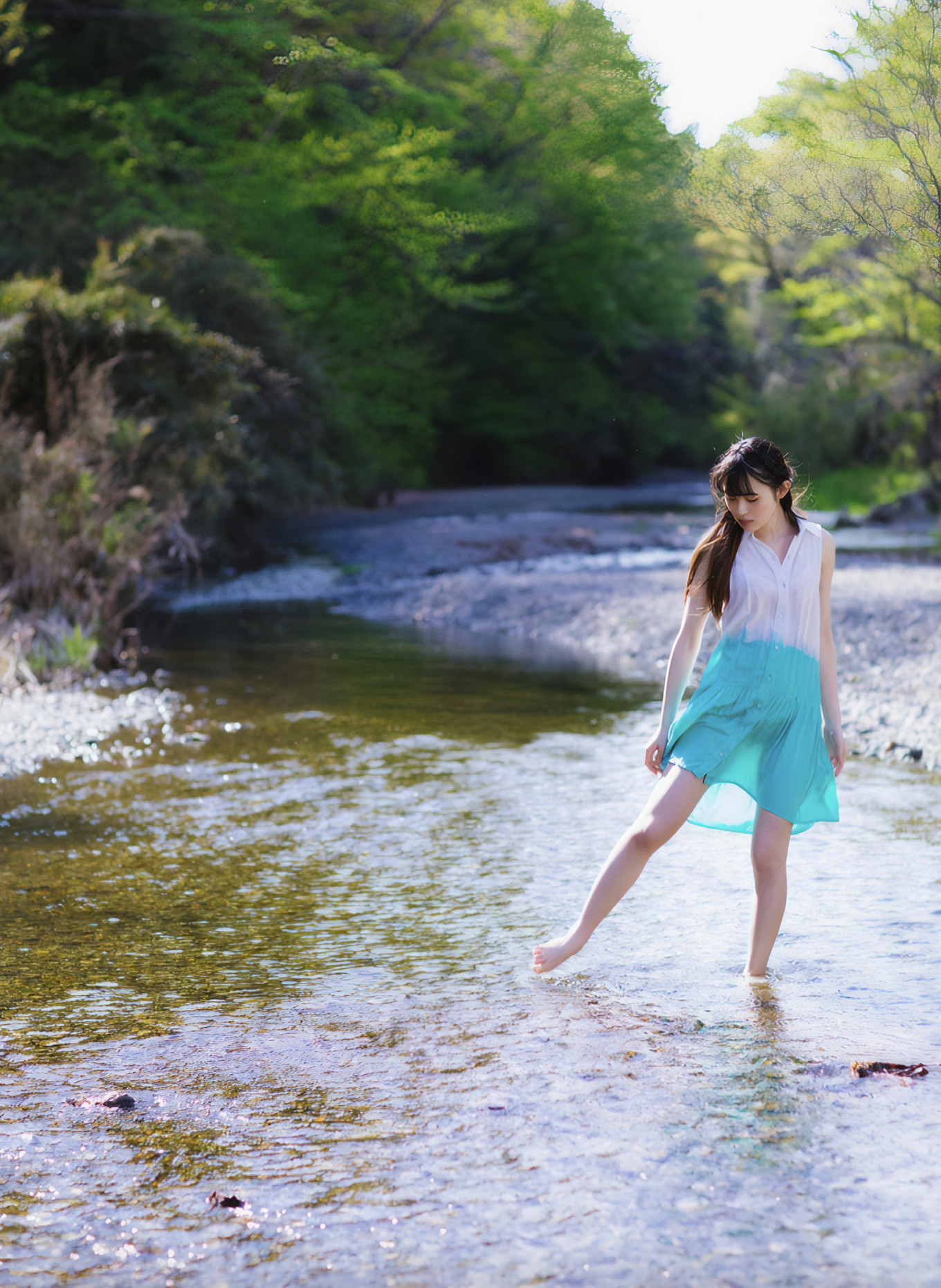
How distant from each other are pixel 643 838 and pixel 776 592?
2.87ft

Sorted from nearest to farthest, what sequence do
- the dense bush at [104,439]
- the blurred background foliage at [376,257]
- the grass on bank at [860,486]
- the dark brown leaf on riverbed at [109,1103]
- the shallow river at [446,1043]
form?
the shallow river at [446,1043] → the dark brown leaf on riverbed at [109,1103] → the blurred background foliage at [376,257] → the dense bush at [104,439] → the grass on bank at [860,486]

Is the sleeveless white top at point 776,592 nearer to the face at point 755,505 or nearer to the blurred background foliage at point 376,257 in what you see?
the face at point 755,505

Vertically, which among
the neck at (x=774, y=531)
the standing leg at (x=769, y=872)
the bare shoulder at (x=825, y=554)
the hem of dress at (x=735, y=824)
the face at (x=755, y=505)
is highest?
the face at (x=755, y=505)

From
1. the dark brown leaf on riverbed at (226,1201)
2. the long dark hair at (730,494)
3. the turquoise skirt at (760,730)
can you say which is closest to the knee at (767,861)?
the turquoise skirt at (760,730)

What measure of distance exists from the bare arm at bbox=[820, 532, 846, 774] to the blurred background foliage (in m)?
3.03

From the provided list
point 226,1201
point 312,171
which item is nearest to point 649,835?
point 226,1201

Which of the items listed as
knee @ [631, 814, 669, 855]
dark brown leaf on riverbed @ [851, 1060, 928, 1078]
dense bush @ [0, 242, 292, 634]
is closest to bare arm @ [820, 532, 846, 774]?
knee @ [631, 814, 669, 855]

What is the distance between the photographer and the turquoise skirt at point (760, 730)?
397 cm

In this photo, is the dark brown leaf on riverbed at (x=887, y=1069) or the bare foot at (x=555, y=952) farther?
the bare foot at (x=555, y=952)

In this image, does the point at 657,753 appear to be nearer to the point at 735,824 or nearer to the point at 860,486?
the point at 735,824

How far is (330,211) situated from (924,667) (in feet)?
59.1

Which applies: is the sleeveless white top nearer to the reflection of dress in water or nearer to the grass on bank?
the reflection of dress in water

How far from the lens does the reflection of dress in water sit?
397 centimetres

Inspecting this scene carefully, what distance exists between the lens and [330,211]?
2480 centimetres
